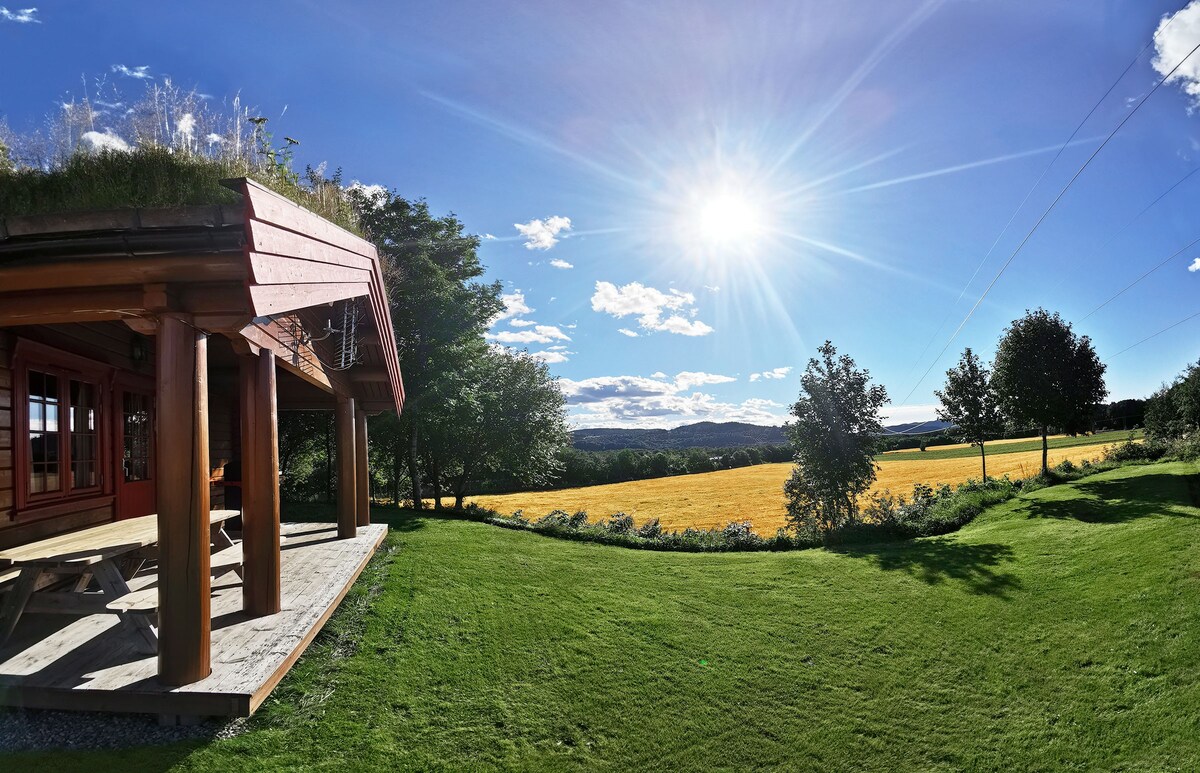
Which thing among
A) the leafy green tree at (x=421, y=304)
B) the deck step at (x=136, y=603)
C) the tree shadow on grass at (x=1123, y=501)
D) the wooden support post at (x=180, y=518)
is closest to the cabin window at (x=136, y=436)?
the deck step at (x=136, y=603)

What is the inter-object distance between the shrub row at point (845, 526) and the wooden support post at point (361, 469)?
5.34 metres

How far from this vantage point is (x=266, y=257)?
4.33 m

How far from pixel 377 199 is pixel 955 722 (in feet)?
70.4

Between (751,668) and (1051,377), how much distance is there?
20155 millimetres

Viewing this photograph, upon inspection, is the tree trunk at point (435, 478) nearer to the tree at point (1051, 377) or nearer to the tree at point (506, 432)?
the tree at point (506, 432)

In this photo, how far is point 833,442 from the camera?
16.2 m

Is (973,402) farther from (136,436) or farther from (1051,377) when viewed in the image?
(136,436)

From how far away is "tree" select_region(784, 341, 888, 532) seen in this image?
1603 cm

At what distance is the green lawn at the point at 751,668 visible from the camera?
195 inches

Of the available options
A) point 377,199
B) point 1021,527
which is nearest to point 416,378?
point 377,199

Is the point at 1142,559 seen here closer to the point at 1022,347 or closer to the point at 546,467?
the point at 1022,347

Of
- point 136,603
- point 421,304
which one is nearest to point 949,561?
point 136,603

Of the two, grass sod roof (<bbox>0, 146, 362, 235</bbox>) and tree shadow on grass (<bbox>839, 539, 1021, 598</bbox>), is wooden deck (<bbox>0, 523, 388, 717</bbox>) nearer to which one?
grass sod roof (<bbox>0, 146, 362, 235</bbox>)

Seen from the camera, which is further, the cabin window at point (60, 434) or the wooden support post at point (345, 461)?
the wooden support post at point (345, 461)
